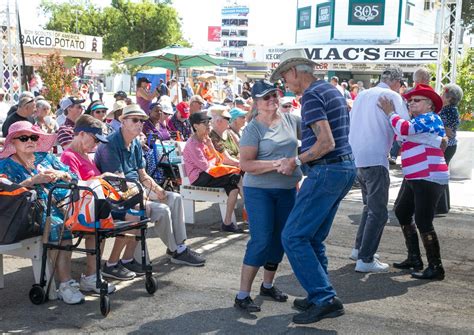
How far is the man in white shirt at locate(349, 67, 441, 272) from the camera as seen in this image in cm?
604

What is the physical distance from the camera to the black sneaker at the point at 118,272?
18.9ft

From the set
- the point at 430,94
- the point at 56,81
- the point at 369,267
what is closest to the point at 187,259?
the point at 369,267

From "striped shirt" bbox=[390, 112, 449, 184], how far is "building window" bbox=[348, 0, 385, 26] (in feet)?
150

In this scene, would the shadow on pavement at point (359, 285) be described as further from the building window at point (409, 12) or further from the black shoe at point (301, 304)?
the building window at point (409, 12)

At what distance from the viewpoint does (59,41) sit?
124 feet

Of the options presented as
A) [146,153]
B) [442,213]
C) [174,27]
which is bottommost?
[442,213]

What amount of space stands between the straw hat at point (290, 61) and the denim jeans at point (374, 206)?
1.79 m

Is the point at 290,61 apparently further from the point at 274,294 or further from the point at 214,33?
the point at 214,33

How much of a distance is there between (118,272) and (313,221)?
214 cm

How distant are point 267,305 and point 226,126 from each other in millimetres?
3824

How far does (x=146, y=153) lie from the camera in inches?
362

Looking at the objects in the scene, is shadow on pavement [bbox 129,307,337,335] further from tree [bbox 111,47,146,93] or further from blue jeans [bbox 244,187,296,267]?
tree [bbox 111,47,146,93]

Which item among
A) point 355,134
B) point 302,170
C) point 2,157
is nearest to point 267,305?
point 302,170

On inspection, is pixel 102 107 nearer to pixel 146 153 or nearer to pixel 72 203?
pixel 146 153
